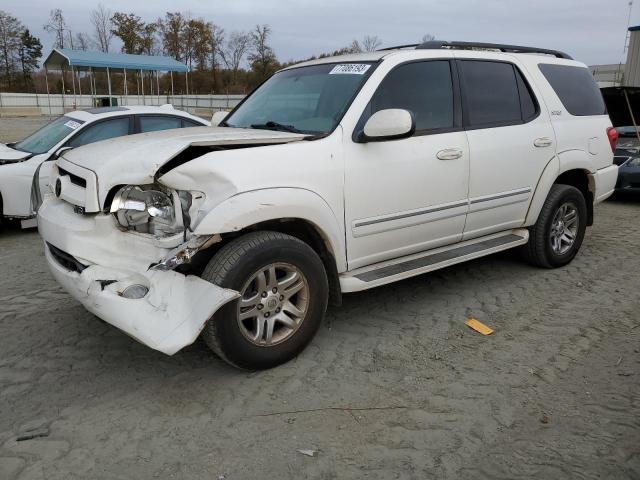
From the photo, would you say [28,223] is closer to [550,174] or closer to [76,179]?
[76,179]

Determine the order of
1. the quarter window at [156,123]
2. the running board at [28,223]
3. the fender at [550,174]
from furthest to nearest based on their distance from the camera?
1. the quarter window at [156,123]
2. the running board at [28,223]
3. the fender at [550,174]

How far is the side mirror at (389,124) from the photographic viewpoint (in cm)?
357

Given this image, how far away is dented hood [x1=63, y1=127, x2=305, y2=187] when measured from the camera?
125 inches

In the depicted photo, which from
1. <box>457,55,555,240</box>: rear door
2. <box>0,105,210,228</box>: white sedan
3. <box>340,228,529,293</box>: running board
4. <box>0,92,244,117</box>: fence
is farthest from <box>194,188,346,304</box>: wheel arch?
<box>0,92,244,117</box>: fence

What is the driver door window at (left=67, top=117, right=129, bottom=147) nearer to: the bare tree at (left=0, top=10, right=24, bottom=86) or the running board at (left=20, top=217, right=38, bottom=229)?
the running board at (left=20, top=217, right=38, bottom=229)

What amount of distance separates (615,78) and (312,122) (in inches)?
1086

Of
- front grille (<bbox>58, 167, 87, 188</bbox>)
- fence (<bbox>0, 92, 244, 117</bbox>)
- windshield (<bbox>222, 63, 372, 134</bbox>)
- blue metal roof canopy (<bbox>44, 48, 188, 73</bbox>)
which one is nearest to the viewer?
front grille (<bbox>58, 167, 87, 188</bbox>)

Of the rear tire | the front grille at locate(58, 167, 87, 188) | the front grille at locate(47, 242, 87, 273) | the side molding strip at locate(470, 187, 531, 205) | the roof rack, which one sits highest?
the roof rack

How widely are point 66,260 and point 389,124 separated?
2.20 m

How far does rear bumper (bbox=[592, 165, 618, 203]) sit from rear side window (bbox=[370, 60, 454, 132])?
2220 mm

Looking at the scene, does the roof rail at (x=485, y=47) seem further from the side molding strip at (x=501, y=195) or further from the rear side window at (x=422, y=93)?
the side molding strip at (x=501, y=195)

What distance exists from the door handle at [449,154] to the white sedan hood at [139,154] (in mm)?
1138

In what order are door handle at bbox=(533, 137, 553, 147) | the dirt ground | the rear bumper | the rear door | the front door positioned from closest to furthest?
the dirt ground → the front door → the rear door → door handle at bbox=(533, 137, 553, 147) → the rear bumper

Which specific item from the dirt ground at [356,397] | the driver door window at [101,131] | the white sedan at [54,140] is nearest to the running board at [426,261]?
the dirt ground at [356,397]
